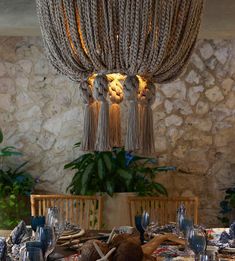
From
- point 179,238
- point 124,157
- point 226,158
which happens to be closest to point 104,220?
point 124,157

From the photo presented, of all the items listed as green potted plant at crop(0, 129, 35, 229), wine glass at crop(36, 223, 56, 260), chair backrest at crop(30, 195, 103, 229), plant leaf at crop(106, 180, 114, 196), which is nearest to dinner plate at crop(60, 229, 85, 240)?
wine glass at crop(36, 223, 56, 260)

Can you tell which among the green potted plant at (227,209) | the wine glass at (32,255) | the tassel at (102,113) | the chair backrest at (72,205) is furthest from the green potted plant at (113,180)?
the wine glass at (32,255)

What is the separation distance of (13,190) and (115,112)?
254cm

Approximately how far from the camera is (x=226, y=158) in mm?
4684

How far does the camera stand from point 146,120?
2068mm

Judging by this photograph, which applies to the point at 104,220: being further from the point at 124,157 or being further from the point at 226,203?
the point at 226,203

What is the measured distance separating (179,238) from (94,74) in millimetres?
971

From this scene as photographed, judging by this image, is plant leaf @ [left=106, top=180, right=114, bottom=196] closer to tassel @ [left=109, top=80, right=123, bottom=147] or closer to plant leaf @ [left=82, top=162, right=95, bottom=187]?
plant leaf @ [left=82, top=162, right=95, bottom=187]

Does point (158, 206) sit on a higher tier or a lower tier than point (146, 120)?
lower

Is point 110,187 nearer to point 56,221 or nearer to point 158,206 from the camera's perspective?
point 158,206

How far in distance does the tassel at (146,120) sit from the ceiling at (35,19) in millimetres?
1502

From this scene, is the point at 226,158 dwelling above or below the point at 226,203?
above

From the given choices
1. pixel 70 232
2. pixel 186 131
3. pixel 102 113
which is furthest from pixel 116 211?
pixel 102 113

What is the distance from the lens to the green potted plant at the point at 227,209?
4.54 m
